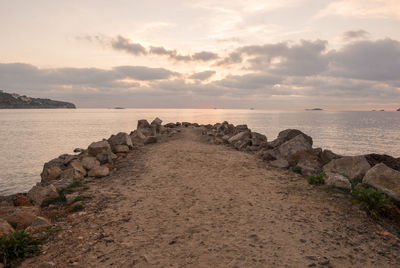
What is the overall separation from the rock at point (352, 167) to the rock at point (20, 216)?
13889mm

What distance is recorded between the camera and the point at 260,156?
1816 centimetres

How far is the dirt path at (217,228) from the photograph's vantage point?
6.04m

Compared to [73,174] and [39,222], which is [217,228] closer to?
[39,222]

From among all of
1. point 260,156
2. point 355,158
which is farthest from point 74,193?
point 355,158

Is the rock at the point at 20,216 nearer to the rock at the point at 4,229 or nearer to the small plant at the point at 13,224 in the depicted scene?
the small plant at the point at 13,224

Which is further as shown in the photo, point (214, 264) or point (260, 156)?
point (260, 156)

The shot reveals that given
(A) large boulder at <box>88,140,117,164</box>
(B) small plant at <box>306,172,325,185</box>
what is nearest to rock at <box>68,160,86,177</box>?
(A) large boulder at <box>88,140,117,164</box>

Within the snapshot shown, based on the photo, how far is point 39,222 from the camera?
7836 mm

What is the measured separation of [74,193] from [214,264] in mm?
7642

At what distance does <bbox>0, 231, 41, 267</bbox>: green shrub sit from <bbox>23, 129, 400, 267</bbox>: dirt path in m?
0.34

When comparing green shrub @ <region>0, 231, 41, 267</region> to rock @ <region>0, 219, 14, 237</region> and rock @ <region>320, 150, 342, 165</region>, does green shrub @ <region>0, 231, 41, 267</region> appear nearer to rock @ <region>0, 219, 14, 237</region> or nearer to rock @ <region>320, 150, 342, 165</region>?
rock @ <region>0, 219, 14, 237</region>

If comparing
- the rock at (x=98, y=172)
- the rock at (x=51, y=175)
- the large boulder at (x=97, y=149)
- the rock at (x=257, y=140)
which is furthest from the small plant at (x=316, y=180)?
the rock at (x=51, y=175)

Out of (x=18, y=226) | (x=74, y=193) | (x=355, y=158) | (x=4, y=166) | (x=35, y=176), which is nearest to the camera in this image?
(x=18, y=226)

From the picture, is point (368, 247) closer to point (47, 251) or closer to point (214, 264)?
point (214, 264)
